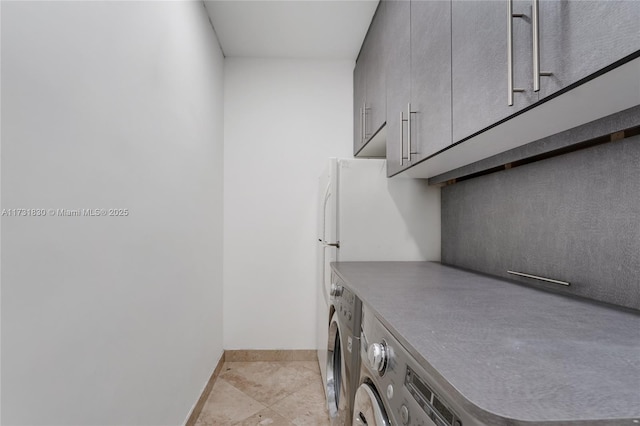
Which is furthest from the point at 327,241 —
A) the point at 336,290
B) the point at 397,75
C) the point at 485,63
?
the point at 485,63

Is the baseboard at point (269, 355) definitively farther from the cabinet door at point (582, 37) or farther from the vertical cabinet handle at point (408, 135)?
the cabinet door at point (582, 37)

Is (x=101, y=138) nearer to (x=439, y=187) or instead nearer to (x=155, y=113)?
(x=155, y=113)

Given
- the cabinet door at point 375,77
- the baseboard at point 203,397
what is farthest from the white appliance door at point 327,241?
the baseboard at point 203,397

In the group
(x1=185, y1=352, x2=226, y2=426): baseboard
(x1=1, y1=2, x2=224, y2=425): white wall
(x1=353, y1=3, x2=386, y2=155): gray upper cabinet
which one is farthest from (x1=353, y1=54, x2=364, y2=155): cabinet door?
(x1=185, y1=352, x2=226, y2=426): baseboard

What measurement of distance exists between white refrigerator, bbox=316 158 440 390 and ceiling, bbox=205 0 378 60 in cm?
102

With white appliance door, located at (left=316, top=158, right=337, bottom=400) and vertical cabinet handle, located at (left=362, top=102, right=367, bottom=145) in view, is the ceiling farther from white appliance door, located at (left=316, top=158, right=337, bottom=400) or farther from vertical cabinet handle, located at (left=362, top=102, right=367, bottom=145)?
white appliance door, located at (left=316, top=158, right=337, bottom=400)

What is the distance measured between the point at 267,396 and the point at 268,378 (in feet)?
0.82

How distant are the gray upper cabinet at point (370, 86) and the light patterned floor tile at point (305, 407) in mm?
1765

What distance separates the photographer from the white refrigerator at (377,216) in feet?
6.30

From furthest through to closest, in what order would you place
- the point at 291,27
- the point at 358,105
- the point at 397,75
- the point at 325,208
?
the point at 358,105 → the point at 291,27 → the point at 325,208 → the point at 397,75

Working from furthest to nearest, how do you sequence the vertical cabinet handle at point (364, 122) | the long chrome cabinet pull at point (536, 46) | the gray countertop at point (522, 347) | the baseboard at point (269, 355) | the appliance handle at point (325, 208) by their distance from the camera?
the baseboard at point (269, 355)
the vertical cabinet handle at point (364, 122)
the appliance handle at point (325, 208)
the long chrome cabinet pull at point (536, 46)
the gray countertop at point (522, 347)

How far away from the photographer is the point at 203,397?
6.72 feet

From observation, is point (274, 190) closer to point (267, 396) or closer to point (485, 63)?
point (267, 396)

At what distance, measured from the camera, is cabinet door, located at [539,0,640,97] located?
1.84ft
